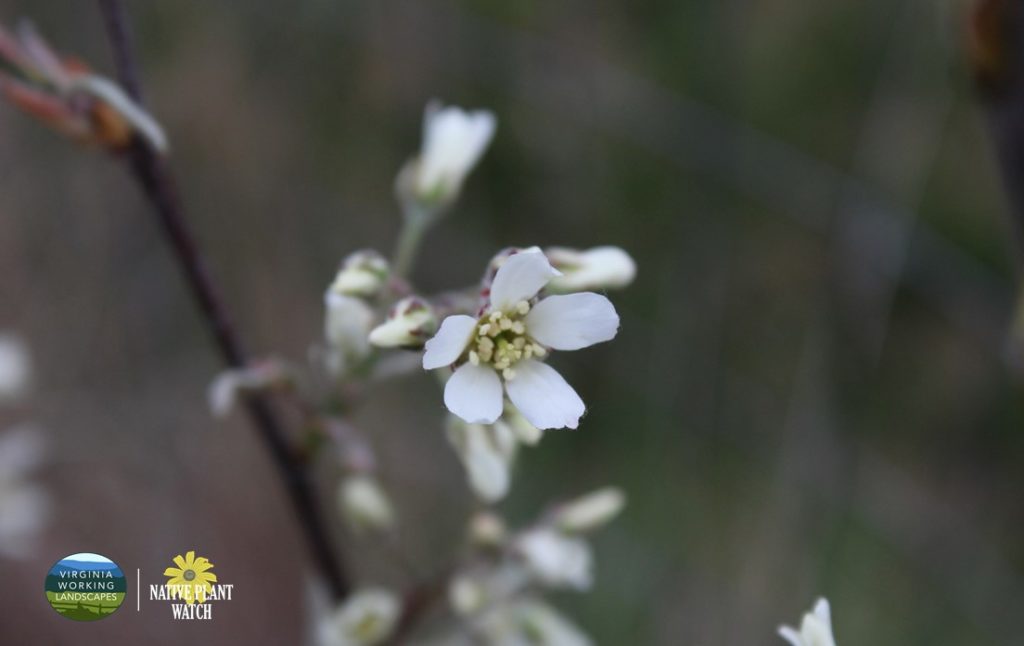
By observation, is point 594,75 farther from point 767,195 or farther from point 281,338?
point 281,338

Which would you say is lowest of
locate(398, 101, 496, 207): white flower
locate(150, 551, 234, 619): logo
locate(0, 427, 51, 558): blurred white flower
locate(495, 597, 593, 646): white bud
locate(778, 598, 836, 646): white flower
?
locate(778, 598, 836, 646): white flower

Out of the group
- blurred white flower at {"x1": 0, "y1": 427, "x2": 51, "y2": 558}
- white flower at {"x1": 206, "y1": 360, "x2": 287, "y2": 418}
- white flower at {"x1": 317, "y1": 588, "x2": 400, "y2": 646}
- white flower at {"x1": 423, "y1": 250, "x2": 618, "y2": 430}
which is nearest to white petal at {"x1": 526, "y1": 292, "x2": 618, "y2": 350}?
white flower at {"x1": 423, "y1": 250, "x2": 618, "y2": 430}

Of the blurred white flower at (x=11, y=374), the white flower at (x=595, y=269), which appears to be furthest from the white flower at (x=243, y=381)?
the blurred white flower at (x=11, y=374)

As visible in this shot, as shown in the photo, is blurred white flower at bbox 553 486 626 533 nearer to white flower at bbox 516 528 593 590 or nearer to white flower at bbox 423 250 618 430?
white flower at bbox 516 528 593 590

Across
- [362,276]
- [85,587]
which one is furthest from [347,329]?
[85,587]

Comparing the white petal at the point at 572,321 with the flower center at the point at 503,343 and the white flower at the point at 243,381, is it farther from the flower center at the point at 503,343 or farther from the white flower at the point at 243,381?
the white flower at the point at 243,381

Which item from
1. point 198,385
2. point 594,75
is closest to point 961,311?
point 594,75

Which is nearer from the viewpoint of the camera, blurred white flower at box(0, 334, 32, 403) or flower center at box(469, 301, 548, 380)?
flower center at box(469, 301, 548, 380)

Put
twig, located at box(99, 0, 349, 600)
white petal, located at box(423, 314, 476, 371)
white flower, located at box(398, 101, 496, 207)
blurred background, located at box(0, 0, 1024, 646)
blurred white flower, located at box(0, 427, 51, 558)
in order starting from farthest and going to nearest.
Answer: blurred background, located at box(0, 0, 1024, 646) < blurred white flower, located at box(0, 427, 51, 558) < white flower, located at box(398, 101, 496, 207) < twig, located at box(99, 0, 349, 600) < white petal, located at box(423, 314, 476, 371)
